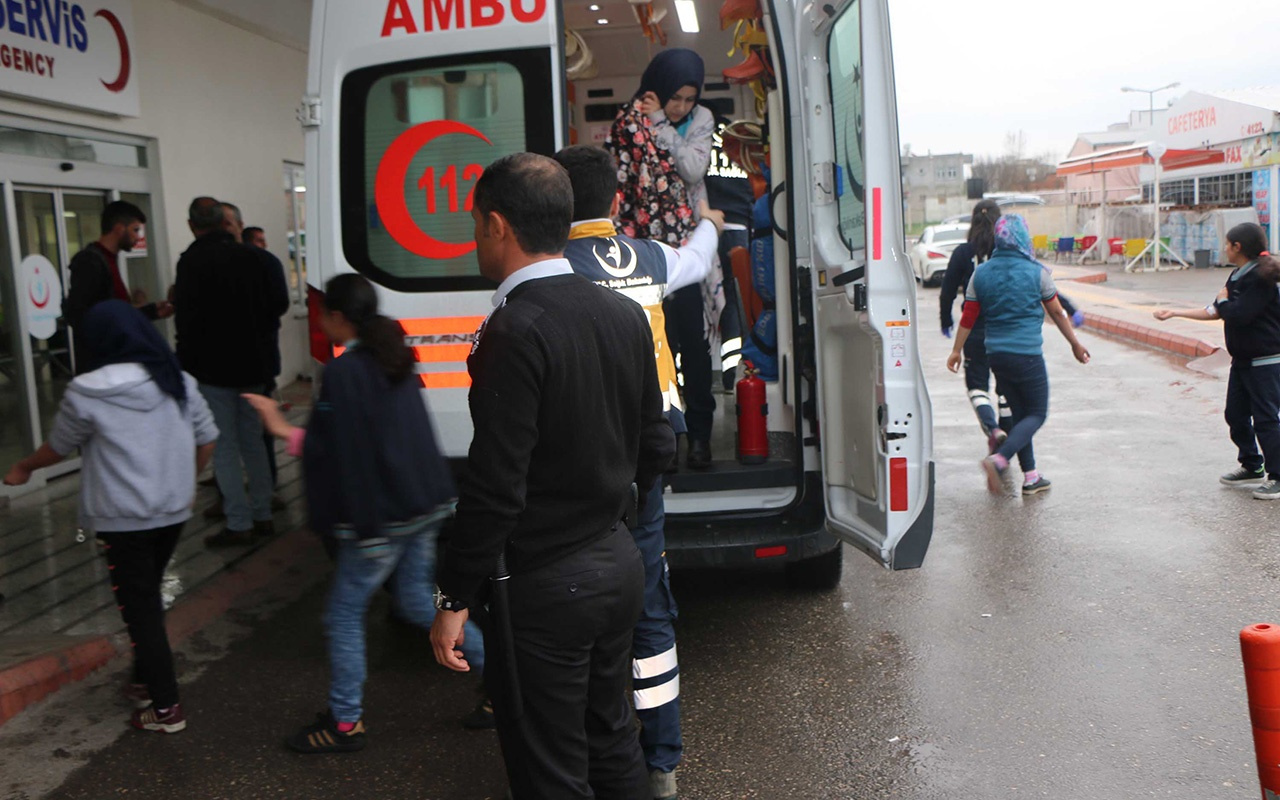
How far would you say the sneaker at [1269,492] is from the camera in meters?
6.93

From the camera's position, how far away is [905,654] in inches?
Result: 189

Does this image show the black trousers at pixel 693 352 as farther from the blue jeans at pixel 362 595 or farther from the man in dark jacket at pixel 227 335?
the man in dark jacket at pixel 227 335

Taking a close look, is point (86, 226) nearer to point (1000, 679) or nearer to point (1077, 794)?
point (1000, 679)

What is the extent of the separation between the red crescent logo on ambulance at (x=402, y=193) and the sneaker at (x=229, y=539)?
269 centimetres

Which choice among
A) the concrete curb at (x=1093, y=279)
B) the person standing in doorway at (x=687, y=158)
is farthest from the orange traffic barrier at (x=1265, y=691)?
the concrete curb at (x=1093, y=279)

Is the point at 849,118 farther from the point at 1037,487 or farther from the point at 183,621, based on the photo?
the point at 1037,487

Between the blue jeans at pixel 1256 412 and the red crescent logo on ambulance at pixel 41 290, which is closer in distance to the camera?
the blue jeans at pixel 1256 412

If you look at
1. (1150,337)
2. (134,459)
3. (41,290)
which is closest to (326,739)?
(134,459)

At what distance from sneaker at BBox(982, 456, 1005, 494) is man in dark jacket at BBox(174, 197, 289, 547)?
436cm

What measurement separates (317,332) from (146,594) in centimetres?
123

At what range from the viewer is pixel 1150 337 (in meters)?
14.6

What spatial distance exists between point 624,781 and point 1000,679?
84.9 inches

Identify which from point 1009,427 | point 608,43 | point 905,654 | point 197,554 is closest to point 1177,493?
point 1009,427

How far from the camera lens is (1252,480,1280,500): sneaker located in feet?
22.7
